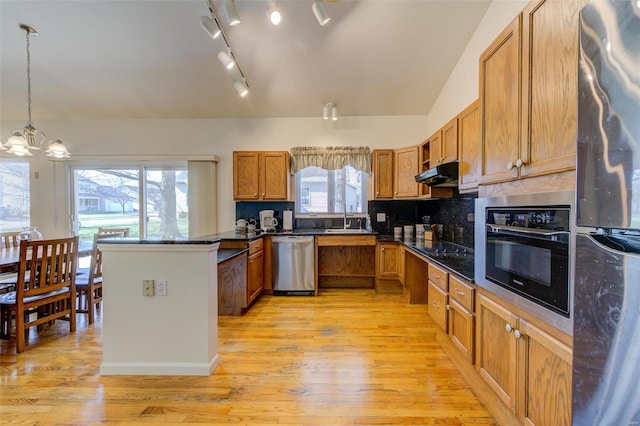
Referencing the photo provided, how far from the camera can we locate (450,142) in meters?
2.73

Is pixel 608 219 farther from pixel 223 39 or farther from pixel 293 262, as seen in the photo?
pixel 223 39

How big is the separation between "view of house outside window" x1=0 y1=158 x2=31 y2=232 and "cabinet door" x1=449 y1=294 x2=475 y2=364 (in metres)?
6.32

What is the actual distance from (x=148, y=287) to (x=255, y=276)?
1613 millimetres

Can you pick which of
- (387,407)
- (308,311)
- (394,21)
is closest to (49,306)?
(308,311)

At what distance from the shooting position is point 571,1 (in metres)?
1.04

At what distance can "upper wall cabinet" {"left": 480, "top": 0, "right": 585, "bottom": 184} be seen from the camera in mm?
1055

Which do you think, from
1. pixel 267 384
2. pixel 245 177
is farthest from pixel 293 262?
pixel 267 384

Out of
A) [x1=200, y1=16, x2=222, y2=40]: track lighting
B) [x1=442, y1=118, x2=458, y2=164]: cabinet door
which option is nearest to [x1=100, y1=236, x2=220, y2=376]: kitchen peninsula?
[x1=200, y1=16, x2=222, y2=40]: track lighting

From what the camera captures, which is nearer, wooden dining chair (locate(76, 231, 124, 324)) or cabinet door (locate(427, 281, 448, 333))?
cabinet door (locate(427, 281, 448, 333))

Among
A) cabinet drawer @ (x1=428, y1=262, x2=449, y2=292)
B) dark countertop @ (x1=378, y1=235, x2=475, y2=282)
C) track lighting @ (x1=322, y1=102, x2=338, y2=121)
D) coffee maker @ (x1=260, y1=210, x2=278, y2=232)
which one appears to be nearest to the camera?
dark countertop @ (x1=378, y1=235, x2=475, y2=282)

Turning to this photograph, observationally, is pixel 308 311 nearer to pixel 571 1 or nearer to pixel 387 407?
pixel 387 407

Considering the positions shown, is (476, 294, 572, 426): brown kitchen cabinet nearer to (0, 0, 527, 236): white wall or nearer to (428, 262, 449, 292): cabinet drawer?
(428, 262, 449, 292): cabinet drawer

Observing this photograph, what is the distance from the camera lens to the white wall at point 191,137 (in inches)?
174

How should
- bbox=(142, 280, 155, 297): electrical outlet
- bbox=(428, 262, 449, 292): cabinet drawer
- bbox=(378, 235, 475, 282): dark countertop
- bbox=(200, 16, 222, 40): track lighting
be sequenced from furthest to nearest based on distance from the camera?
bbox=(200, 16, 222, 40): track lighting → bbox=(428, 262, 449, 292): cabinet drawer → bbox=(142, 280, 155, 297): electrical outlet → bbox=(378, 235, 475, 282): dark countertop
